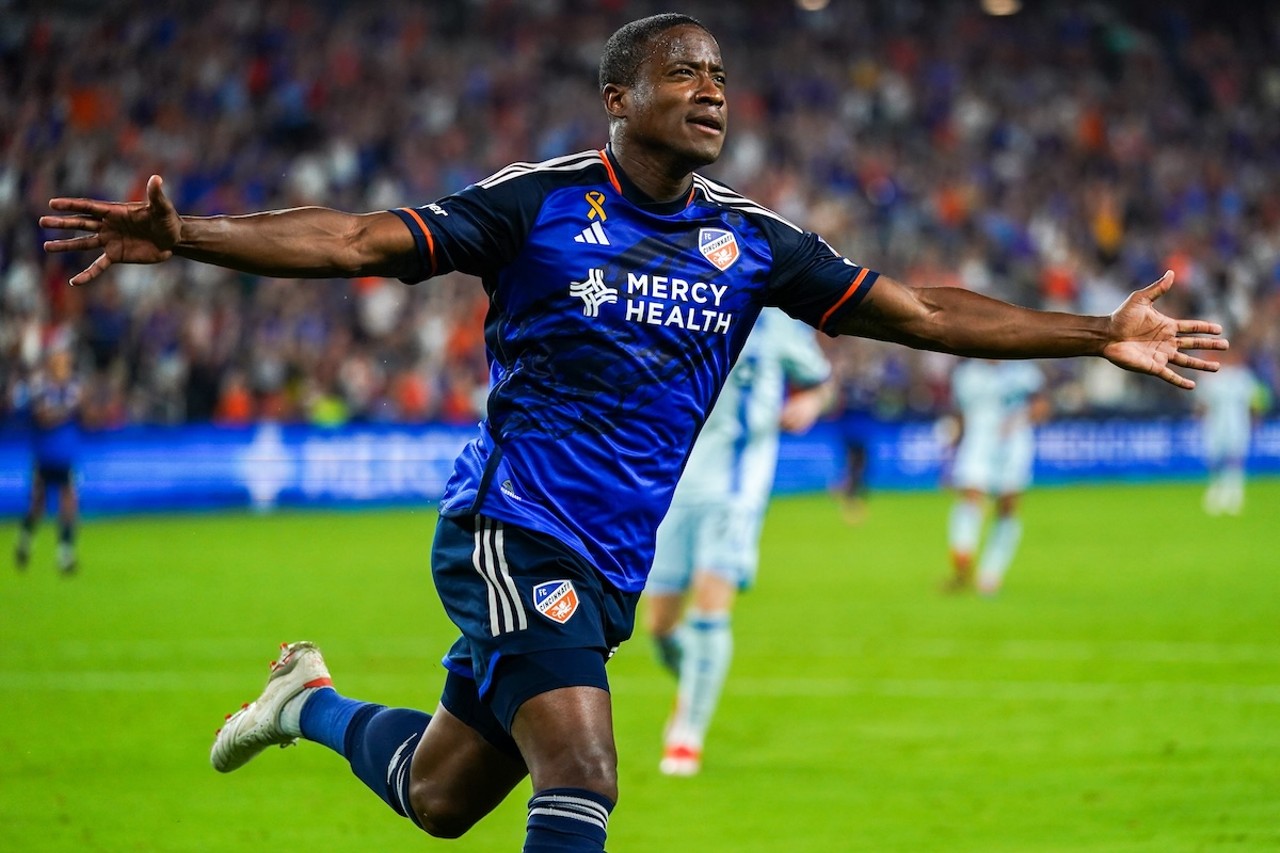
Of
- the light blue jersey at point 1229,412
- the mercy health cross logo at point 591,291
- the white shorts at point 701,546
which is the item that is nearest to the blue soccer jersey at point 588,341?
the mercy health cross logo at point 591,291

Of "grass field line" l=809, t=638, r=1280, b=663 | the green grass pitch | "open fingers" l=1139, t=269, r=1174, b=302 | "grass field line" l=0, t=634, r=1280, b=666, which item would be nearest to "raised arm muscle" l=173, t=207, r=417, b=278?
"open fingers" l=1139, t=269, r=1174, b=302

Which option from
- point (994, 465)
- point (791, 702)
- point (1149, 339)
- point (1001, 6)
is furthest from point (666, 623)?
point (1001, 6)

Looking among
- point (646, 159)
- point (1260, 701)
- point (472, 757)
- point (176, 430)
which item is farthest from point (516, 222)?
point (176, 430)

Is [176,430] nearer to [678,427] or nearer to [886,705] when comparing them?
[886,705]

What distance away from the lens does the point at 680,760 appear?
8.59m

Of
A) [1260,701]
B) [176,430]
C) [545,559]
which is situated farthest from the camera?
[176,430]

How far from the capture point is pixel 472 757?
195 inches

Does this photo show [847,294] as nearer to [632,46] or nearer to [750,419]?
[632,46]

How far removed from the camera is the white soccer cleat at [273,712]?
5977 millimetres

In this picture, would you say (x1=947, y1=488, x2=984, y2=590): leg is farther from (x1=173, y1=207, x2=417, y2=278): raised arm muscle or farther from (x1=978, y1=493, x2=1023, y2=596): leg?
(x1=173, y1=207, x2=417, y2=278): raised arm muscle

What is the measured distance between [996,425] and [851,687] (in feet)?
21.0

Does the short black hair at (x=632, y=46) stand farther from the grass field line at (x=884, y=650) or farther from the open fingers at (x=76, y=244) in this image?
the grass field line at (x=884, y=650)

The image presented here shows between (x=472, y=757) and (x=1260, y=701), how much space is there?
6853 mm

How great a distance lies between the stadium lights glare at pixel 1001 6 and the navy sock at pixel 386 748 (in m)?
36.2
